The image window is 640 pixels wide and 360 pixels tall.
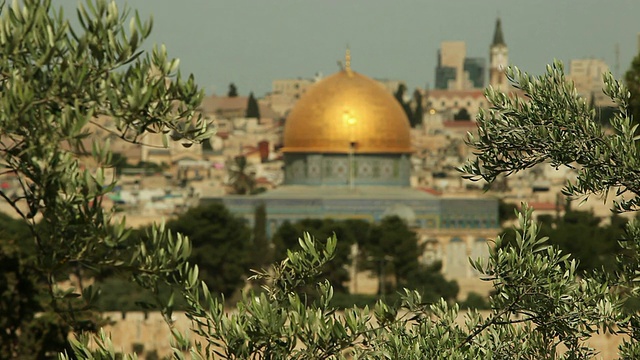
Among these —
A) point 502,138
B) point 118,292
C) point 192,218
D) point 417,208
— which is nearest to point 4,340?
point 502,138

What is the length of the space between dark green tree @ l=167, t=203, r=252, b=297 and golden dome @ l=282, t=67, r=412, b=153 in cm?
1079

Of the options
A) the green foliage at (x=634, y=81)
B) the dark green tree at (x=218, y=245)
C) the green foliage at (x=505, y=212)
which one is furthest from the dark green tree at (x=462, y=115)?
the green foliage at (x=634, y=81)

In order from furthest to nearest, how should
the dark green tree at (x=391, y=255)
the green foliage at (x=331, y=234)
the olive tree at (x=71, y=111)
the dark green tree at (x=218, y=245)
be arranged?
the dark green tree at (x=391, y=255)
the green foliage at (x=331, y=234)
the dark green tree at (x=218, y=245)
the olive tree at (x=71, y=111)

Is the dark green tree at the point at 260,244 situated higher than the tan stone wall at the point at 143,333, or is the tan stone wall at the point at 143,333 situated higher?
the dark green tree at the point at 260,244

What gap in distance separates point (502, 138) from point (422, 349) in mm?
1494

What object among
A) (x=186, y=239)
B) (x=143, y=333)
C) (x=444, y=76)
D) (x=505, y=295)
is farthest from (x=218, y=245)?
(x=444, y=76)

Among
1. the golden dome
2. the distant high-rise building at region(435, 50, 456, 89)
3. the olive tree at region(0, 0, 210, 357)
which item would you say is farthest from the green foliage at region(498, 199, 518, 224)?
the distant high-rise building at region(435, 50, 456, 89)

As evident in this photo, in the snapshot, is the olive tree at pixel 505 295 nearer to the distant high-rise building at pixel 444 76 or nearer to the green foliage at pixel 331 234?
the green foliage at pixel 331 234

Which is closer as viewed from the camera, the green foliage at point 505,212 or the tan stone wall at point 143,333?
the tan stone wall at point 143,333

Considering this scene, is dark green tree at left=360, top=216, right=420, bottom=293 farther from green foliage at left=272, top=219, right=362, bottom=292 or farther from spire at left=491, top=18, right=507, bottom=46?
spire at left=491, top=18, right=507, bottom=46

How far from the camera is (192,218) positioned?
41625mm

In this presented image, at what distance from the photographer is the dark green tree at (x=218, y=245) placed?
128 ft

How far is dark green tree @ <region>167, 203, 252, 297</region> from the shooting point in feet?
128

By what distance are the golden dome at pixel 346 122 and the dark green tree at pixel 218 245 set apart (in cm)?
1079
